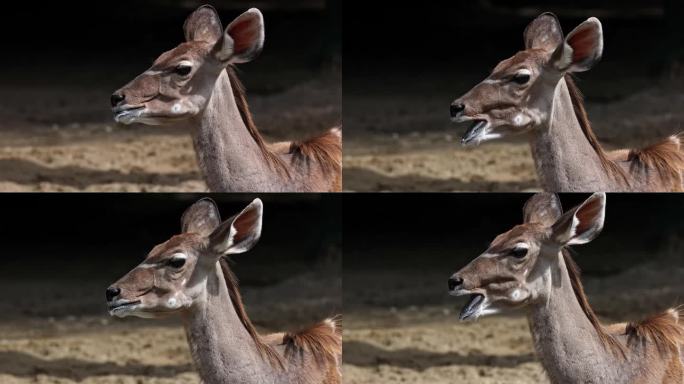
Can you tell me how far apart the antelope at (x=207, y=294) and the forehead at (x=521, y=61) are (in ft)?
3.87

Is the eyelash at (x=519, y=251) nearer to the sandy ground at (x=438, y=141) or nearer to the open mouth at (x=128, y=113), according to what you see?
the sandy ground at (x=438, y=141)

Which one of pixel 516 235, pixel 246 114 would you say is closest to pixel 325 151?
pixel 246 114

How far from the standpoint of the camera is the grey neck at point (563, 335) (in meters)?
5.68

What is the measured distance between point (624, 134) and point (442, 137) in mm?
807

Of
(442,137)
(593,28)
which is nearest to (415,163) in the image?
(442,137)

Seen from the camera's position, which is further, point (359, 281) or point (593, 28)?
point (359, 281)

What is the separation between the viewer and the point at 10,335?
650cm

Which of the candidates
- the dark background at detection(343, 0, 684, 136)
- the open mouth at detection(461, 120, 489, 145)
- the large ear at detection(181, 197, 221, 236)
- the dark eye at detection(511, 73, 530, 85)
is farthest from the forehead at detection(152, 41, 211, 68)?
→ the dark eye at detection(511, 73, 530, 85)

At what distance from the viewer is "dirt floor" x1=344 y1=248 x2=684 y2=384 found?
6.46 m

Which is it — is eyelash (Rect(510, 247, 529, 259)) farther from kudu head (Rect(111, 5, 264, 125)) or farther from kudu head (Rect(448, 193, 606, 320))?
kudu head (Rect(111, 5, 264, 125))

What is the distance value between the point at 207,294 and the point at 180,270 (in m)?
0.16

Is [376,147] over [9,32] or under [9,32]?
under

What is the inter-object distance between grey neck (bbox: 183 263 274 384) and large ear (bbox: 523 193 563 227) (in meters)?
1.28

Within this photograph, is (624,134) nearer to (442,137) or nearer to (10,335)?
(442,137)
